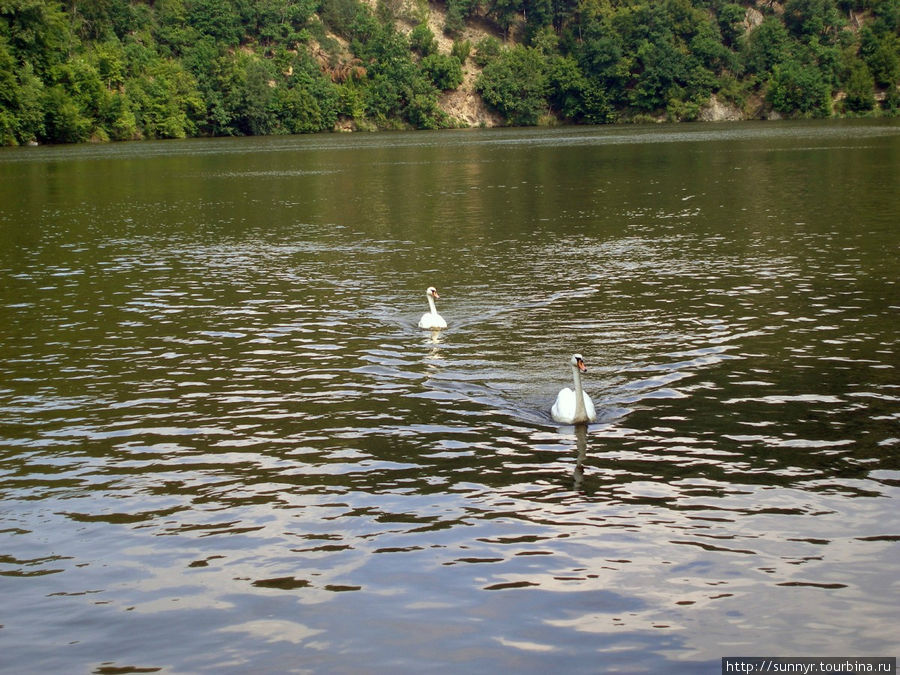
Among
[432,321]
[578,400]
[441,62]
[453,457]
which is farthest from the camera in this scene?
[441,62]

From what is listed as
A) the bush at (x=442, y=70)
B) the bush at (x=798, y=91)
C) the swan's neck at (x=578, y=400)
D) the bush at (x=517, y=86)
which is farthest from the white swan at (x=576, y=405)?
the bush at (x=517, y=86)

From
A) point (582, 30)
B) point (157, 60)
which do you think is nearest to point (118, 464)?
point (157, 60)

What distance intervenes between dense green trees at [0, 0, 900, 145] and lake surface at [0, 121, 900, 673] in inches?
3880

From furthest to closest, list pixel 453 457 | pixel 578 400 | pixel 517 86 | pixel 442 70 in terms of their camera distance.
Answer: pixel 517 86 → pixel 442 70 → pixel 578 400 → pixel 453 457

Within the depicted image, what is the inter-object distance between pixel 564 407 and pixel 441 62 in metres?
146

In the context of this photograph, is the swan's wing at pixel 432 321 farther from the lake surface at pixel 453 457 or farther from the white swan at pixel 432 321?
the lake surface at pixel 453 457

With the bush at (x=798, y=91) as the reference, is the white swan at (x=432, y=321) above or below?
below

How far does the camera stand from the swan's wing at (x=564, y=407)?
14.4 metres

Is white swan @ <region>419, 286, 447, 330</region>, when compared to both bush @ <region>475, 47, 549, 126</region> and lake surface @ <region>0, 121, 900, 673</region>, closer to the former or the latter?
lake surface @ <region>0, 121, 900, 673</region>

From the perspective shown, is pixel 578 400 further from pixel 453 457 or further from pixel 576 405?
pixel 453 457

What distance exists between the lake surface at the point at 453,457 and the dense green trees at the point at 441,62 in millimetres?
98564

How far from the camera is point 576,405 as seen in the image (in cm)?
1429

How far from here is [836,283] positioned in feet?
78.1

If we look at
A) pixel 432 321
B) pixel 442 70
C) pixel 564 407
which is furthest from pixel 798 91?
pixel 564 407
